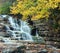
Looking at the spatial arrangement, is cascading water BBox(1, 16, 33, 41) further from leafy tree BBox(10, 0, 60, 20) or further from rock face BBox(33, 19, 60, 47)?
leafy tree BBox(10, 0, 60, 20)

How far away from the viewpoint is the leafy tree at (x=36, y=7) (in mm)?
21222

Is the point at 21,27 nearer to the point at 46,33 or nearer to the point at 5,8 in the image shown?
the point at 46,33

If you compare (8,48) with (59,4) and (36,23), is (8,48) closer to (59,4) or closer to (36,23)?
(59,4)

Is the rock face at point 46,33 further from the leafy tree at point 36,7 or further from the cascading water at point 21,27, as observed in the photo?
the leafy tree at point 36,7

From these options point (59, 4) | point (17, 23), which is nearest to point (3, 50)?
point (59, 4)

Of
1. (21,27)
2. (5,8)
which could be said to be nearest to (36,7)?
(21,27)

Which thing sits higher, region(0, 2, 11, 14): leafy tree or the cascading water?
region(0, 2, 11, 14): leafy tree

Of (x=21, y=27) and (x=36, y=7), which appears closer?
(x=36, y=7)

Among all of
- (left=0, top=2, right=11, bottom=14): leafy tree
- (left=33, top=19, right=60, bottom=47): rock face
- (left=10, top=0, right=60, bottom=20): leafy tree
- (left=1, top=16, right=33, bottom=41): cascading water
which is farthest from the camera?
(left=0, top=2, right=11, bottom=14): leafy tree

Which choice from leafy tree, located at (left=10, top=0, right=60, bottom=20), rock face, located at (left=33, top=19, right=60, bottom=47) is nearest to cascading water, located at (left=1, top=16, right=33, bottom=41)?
rock face, located at (left=33, top=19, right=60, bottom=47)

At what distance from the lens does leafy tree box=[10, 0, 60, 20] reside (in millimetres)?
21222

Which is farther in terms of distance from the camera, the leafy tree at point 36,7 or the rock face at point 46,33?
the rock face at point 46,33

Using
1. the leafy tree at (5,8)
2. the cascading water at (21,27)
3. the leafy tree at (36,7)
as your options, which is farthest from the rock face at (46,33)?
the leafy tree at (5,8)

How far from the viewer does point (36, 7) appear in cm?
2230
